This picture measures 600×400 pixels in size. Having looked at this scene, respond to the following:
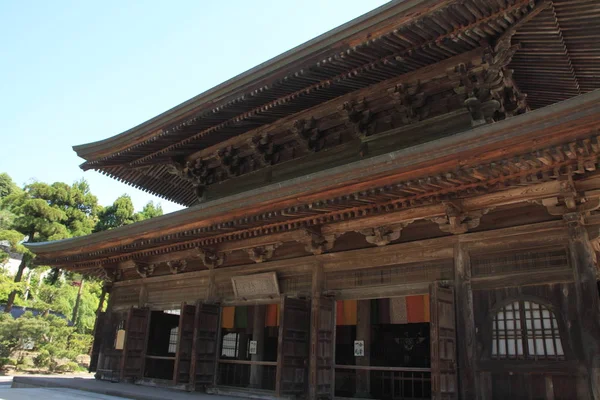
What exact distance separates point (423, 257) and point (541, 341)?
2.03 m

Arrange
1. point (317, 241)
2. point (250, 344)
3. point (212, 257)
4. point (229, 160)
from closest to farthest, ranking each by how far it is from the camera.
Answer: point (317, 241)
point (212, 257)
point (250, 344)
point (229, 160)

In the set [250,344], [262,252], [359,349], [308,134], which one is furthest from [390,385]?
[308,134]

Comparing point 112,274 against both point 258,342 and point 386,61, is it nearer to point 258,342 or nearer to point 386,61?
point 258,342

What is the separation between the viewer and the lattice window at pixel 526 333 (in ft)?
19.4

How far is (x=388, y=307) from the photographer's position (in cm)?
983

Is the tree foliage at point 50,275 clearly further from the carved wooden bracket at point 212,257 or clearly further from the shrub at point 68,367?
the carved wooden bracket at point 212,257

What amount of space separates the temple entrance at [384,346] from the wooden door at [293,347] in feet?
3.87

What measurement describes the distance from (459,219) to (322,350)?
3.23 metres

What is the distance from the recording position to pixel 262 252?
30.7ft

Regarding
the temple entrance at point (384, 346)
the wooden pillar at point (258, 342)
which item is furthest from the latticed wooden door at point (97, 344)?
the temple entrance at point (384, 346)

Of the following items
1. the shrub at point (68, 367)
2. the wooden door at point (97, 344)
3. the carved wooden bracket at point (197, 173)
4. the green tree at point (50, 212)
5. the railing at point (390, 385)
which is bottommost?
the shrub at point (68, 367)

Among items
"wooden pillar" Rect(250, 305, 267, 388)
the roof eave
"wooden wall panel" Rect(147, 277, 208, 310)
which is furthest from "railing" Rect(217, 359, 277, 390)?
the roof eave

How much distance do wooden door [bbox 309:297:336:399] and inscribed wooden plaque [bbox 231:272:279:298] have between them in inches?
49.0

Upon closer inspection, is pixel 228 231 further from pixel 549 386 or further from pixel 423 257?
pixel 549 386
